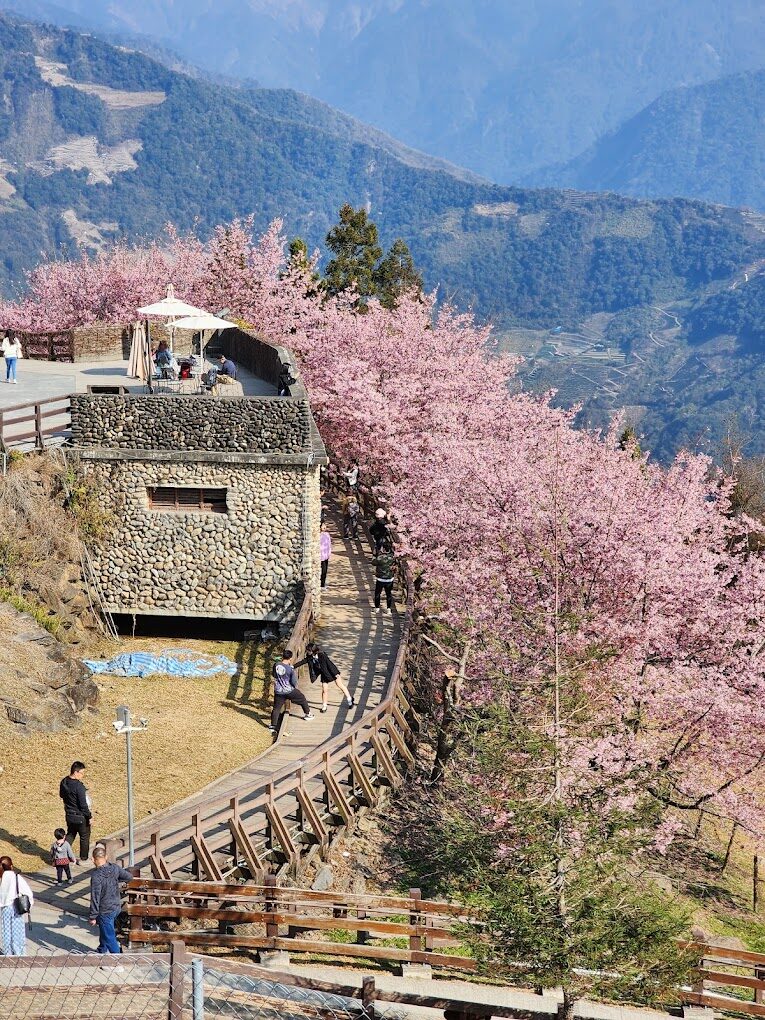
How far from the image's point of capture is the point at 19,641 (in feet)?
81.9

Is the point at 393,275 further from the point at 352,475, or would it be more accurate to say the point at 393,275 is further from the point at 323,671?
the point at 323,671

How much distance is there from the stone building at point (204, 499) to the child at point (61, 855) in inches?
481

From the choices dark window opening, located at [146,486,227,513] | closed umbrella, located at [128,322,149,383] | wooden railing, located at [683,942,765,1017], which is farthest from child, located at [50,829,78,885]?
closed umbrella, located at [128,322,149,383]

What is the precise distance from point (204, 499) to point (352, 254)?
55.0 m

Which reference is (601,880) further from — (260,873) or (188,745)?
(188,745)

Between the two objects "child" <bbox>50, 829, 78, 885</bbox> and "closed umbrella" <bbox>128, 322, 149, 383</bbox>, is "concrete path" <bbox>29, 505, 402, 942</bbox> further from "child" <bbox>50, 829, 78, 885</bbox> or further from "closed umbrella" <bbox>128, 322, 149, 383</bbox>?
"closed umbrella" <bbox>128, 322, 149, 383</bbox>

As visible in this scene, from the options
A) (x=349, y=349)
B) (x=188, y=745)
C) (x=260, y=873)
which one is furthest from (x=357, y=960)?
(x=349, y=349)

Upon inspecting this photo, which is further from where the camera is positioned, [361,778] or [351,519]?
[351,519]

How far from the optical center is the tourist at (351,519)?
37844mm

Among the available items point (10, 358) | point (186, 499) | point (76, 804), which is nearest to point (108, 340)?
point (10, 358)

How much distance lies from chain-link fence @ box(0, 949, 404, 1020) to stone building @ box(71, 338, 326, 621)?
16668mm

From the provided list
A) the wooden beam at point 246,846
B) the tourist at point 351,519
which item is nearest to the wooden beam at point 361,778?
the wooden beam at point 246,846

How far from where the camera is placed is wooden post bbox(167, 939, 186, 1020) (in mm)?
9258

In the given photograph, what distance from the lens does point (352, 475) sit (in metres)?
36.4
